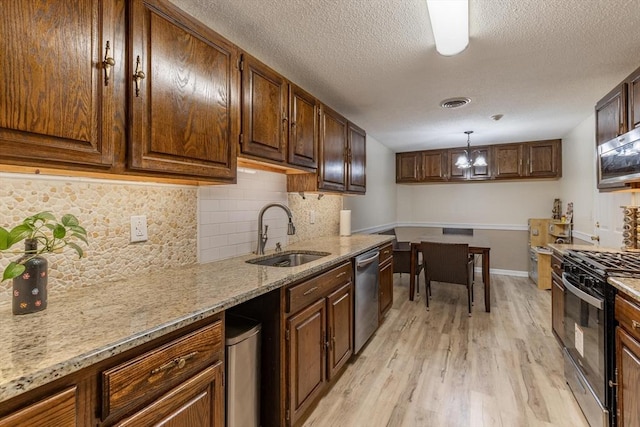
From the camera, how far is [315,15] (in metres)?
1.62

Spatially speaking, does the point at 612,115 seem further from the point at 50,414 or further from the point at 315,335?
the point at 50,414

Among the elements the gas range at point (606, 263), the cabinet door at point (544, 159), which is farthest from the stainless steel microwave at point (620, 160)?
the cabinet door at point (544, 159)

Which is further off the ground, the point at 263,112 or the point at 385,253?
the point at 263,112

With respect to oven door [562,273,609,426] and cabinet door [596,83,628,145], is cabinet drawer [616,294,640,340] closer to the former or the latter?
oven door [562,273,609,426]

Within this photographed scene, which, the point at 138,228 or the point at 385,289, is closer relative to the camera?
the point at 138,228

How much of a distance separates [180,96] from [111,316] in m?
0.93

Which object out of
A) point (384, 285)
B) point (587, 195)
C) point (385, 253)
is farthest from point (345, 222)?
point (587, 195)

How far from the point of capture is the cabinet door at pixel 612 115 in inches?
82.1

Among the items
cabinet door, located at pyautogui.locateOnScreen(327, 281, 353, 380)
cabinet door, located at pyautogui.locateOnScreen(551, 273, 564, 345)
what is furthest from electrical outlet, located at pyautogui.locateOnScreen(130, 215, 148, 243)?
cabinet door, located at pyautogui.locateOnScreen(551, 273, 564, 345)

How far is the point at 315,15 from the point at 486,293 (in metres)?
3.29

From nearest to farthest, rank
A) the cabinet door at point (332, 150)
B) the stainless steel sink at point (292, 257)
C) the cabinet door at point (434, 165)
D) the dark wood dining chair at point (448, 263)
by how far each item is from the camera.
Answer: the stainless steel sink at point (292, 257) → the cabinet door at point (332, 150) → the dark wood dining chair at point (448, 263) → the cabinet door at point (434, 165)

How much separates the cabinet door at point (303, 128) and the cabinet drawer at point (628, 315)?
1.93 metres

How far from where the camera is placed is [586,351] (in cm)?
177

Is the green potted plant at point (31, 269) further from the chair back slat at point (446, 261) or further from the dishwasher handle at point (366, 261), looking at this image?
the chair back slat at point (446, 261)
